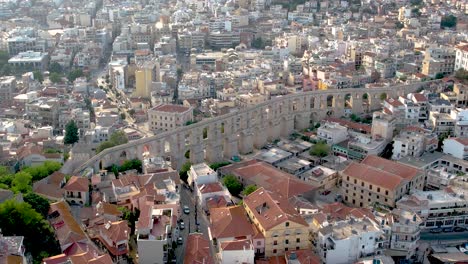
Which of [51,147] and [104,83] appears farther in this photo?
[104,83]

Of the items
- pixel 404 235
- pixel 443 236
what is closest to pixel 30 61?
pixel 404 235

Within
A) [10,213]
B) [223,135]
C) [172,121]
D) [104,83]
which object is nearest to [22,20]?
[104,83]

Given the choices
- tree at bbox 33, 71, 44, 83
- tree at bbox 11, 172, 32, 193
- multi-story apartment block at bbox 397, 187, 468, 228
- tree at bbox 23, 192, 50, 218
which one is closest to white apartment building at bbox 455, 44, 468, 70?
multi-story apartment block at bbox 397, 187, 468, 228

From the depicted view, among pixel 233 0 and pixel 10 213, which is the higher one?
pixel 233 0

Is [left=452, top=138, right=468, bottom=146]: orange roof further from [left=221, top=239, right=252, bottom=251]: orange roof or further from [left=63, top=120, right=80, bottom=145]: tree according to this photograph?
[left=63, top=120, right=80, bottom=145]: tree

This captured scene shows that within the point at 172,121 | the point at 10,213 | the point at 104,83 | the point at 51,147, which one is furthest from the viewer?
the point at 104,83

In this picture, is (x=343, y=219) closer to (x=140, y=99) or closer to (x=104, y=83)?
(x=140, y=99)

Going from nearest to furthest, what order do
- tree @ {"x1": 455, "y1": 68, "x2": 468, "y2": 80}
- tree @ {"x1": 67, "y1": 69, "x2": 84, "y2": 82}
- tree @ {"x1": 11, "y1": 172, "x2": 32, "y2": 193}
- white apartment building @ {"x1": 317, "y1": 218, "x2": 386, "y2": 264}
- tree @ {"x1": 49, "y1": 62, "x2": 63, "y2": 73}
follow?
white apartment building @ {"x1": 317, "y1": 218, "x2": 386, "y2": 264} < tree @ {"x1": 11, "y1": 172, "x2": 32, "y2": 193} < tree @ {"x1": 455, "y1": 68, "x2": 468, "y2": 80} < tree @ {"x1": 67, "y1": 69, "x2": 84, "y2": 82} < tree @ {"x1": 49, "y1": 62, "x2": 63, "y2": 73}

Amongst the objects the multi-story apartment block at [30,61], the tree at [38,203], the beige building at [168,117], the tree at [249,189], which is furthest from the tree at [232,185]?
the multi-story apartment block at [30,61]
